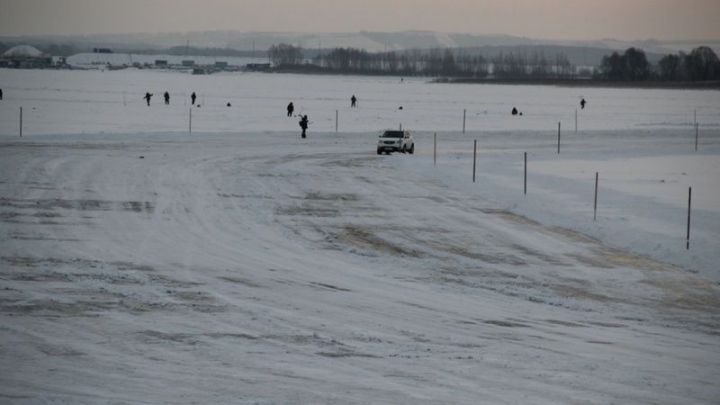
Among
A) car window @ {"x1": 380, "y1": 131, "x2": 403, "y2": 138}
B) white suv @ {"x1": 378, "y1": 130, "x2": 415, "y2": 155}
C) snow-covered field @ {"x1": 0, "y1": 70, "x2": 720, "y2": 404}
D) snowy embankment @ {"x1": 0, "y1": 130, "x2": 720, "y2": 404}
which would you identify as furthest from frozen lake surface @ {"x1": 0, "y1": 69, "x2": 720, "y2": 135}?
snowy embankment @ {"x1": 0, "y1": 130, "x2": 720, "y2": 404}

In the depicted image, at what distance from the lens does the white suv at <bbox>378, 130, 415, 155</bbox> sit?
48438 mm

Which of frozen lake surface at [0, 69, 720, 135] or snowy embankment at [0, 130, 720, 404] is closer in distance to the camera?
snowy embankment at [0, 130, 720, 404]

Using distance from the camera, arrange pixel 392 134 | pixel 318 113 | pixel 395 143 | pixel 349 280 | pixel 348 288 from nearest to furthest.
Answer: pixel 348 288
pixel 349 280
pixel 395 143
pixel 392 134
pixel 318 113

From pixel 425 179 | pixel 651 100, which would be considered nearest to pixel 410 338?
pixel 425 179

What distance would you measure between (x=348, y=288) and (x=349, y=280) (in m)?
0.82

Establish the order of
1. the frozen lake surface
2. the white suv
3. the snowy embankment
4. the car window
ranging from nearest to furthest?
the snowy embankment < the white suv < the car window < the frozen lake surface

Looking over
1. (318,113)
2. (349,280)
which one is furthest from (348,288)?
(318,113)

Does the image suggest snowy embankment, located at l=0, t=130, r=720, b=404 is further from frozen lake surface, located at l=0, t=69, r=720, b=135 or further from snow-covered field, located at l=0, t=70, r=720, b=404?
frozen lake surface, located at l=0, t=69, r=720, b=135

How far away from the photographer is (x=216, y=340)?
42.4 feet

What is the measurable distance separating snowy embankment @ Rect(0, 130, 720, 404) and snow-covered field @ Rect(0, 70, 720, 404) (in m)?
0.05

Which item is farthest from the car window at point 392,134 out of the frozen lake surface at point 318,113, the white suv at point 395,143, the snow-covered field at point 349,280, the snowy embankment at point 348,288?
the frozen lake surface at point 318,113

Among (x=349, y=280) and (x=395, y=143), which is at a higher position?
(x=395, y=143)

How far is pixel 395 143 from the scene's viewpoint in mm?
48562

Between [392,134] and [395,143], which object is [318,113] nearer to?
[392,134]
